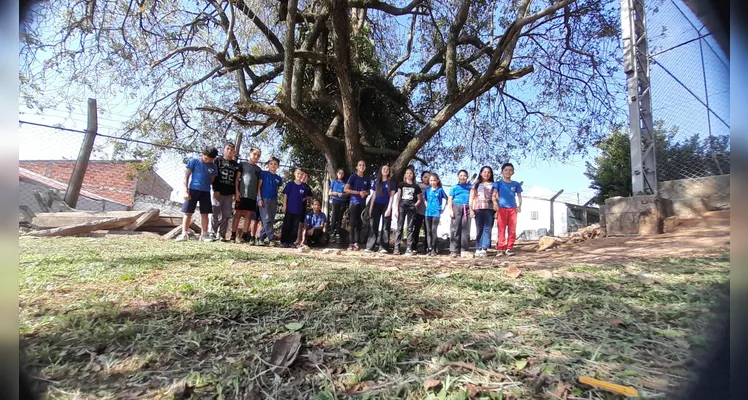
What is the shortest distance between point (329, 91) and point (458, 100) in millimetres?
3756

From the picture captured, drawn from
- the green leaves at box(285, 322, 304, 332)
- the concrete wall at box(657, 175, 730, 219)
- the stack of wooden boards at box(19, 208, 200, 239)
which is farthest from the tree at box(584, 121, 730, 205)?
the stack of wooden boards at box(19, 208, 200, 239)

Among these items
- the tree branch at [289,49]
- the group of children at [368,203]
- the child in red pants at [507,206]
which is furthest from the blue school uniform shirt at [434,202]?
the tree branch at [289,49]

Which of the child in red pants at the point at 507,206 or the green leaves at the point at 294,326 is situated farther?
the child in red pants at the point at 507,206

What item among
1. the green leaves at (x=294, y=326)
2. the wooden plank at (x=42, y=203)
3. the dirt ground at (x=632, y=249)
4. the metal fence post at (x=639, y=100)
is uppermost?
the metal fence post at (x=639, y=100)

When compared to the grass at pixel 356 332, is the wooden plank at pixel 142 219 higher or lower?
higher

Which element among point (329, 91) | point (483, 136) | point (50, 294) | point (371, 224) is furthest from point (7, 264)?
point (483, 136)

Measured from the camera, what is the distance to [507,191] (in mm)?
6980

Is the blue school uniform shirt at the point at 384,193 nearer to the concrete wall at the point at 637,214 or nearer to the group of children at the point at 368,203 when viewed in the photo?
the group of children at the point at 368,203

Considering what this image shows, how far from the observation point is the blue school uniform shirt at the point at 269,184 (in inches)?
299

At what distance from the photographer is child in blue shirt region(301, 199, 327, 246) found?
27.8ft

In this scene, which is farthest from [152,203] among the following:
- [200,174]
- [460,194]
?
[460,194]

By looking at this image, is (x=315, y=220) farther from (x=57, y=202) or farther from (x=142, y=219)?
(x=57, y=202)

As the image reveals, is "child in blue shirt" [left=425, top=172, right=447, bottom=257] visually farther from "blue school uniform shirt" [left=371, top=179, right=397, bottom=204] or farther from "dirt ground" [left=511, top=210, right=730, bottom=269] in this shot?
"dirt ground" [left=511, top=210, right=730, bottom=269]

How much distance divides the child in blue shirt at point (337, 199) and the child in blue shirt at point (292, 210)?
71 cm
